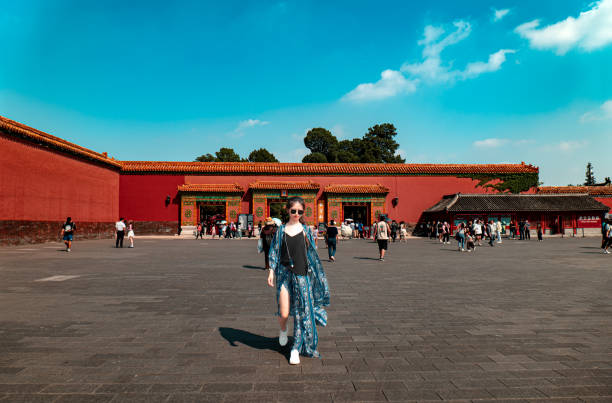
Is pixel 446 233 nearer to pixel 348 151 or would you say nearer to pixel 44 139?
pixel 44 139

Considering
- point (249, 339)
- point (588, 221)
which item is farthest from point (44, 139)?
point (588, 221)

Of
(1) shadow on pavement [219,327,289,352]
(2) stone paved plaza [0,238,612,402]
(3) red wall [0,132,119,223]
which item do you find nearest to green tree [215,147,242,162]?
(3) red wall [0,132,119,223]

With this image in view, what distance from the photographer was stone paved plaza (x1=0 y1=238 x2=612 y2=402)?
2.72m

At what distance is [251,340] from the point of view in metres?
3.83

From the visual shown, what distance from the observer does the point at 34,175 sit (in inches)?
749

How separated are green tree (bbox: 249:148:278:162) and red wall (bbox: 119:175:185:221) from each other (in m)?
24.1

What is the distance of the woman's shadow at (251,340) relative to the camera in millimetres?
3638

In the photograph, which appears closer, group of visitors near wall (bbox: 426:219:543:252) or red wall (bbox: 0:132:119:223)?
group of visitors near wall (bbox: 426:219:543:252)

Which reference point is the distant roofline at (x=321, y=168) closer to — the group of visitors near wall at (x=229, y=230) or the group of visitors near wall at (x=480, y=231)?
the group of visitors near wall at (x=229, y=230)

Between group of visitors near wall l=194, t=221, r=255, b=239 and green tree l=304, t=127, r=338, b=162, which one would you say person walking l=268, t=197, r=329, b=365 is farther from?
green tree l=304, t=127, r=338, b=162

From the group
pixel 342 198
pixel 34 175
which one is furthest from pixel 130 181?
pixel 342 198

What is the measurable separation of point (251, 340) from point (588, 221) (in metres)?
33.6

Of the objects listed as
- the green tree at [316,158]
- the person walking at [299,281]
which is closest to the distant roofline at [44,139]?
the person walking at [299,281]

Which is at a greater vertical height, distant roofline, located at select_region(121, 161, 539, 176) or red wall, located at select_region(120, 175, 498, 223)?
distant roofline, located at select_region(121, 161, 539, 176)
